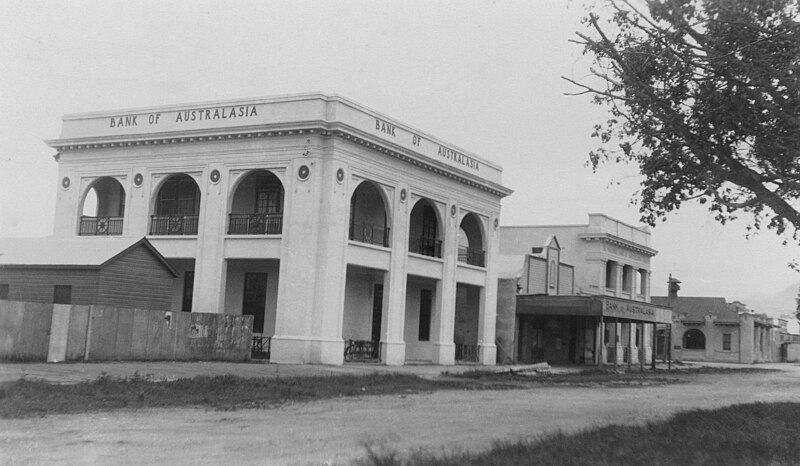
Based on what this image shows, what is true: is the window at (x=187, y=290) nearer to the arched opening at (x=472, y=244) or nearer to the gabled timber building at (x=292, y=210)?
the gabled timber building at (x=292, y=210)

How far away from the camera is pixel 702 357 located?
76.1 m

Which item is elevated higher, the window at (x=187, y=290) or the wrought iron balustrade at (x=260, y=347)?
the window at (x=187, y=290)

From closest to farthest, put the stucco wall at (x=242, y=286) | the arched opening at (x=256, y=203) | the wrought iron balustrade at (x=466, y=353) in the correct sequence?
the arched opening at (x=256, y=203), the stucco wall at (x=242, y=286), the wrought iron balustrade at (x=466, y=353)

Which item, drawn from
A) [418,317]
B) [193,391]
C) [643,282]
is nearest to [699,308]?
[643,282]

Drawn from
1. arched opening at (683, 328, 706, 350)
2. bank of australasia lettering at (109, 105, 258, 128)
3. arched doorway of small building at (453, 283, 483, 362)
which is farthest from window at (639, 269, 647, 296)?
bank of australasia lettering at (109, 105, 258, 128)

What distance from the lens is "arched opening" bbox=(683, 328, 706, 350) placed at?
7694 cm

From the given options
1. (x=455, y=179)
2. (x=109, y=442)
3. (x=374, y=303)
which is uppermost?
(x=455, y=179)

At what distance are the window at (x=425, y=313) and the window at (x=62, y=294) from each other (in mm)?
16834

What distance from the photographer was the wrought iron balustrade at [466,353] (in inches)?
1556

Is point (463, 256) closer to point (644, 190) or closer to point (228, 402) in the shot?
point (644, 190)

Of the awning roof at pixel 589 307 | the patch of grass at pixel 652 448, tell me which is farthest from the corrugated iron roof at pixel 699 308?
the patch of grass at pixel 652 448

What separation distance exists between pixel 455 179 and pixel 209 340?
14.3 meters

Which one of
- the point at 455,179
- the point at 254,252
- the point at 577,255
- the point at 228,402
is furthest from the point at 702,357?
the point at 228,402

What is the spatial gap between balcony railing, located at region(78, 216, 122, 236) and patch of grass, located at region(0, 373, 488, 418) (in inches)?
669
